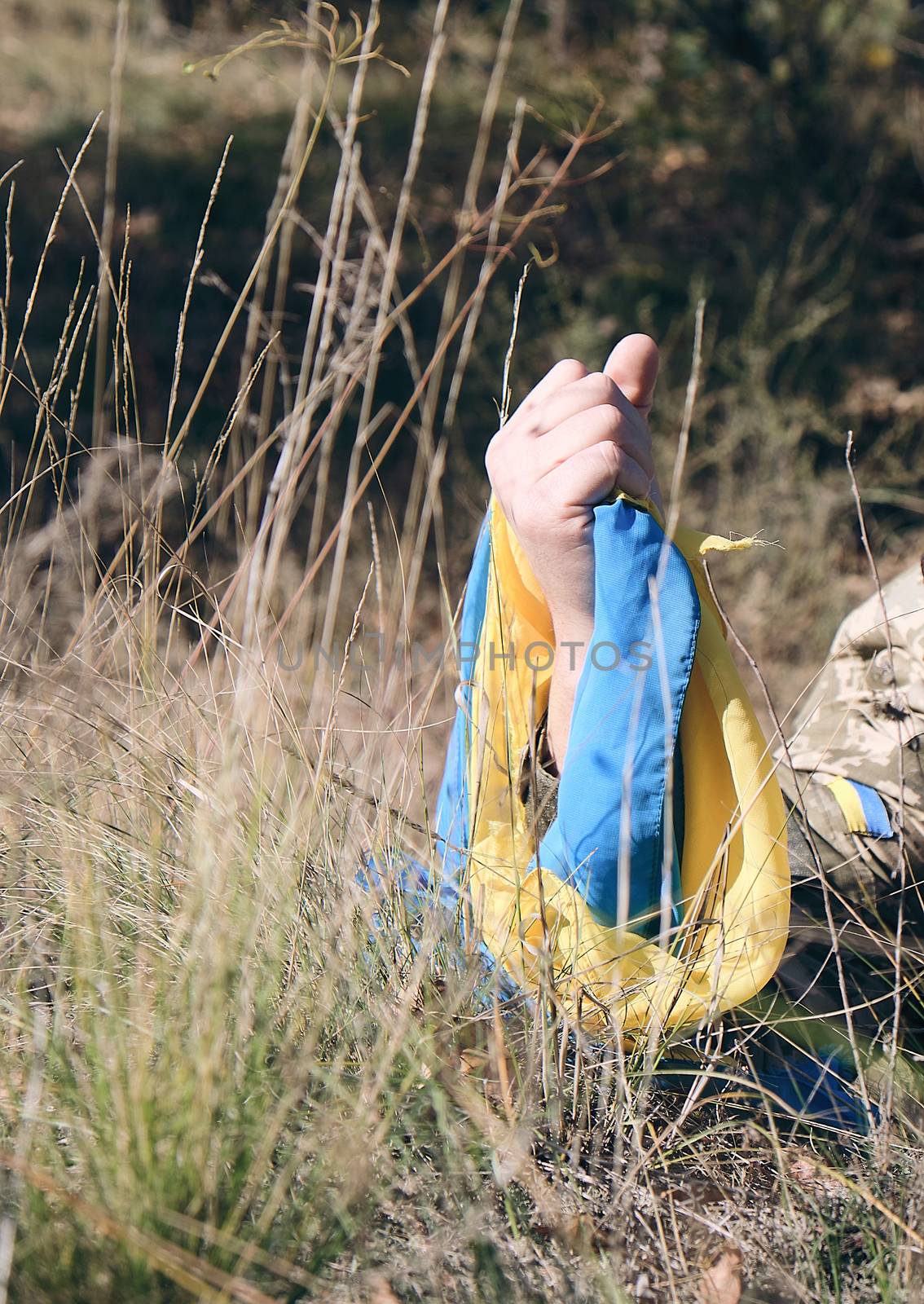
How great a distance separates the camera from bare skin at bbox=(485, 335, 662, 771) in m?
0.97

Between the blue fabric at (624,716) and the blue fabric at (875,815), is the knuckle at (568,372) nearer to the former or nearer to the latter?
the blue fabric at (624,716)

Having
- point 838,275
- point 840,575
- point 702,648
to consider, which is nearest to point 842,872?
point 702,648

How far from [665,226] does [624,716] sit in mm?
4548

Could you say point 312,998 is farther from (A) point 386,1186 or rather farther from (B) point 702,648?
(B) point 702,648

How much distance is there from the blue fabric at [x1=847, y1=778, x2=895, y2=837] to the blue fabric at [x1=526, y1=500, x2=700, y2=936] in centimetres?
40

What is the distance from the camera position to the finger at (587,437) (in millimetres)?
971

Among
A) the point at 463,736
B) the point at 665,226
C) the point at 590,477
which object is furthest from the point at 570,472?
the point at 665,226

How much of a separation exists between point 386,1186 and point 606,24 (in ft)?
17.5

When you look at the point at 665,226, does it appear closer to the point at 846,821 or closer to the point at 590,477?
the point at 846,821

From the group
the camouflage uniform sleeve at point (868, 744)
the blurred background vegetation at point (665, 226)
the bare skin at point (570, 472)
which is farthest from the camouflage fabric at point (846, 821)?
the blurred background vegetation at point (665, 226)

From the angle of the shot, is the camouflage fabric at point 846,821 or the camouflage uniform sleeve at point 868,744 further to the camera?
the camouflage uniform sleeve at point 868,744

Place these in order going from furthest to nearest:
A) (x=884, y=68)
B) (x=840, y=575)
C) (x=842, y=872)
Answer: (x=884, y=68) < (x=840, y=575) < (x=842, y=872)

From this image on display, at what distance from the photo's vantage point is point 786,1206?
2.87 ft

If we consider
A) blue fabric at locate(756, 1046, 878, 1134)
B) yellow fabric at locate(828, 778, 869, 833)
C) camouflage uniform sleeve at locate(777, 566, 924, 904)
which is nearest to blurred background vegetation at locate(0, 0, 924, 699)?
camouflage uniform sleeve at locate(777, 566, 924, 904)
